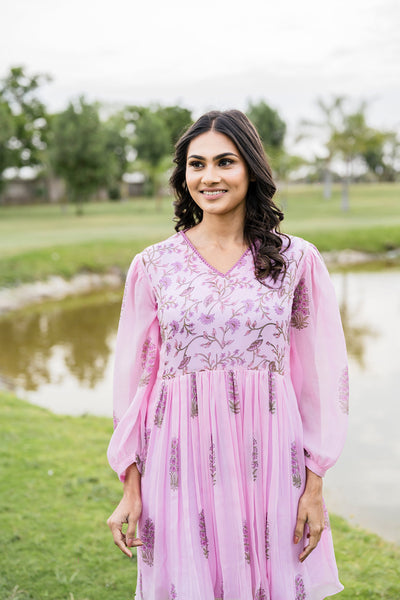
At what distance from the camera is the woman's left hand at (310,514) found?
184 centimetres

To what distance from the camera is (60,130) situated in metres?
32.4

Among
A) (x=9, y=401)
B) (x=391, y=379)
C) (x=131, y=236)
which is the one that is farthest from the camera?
(x=131, y=236)

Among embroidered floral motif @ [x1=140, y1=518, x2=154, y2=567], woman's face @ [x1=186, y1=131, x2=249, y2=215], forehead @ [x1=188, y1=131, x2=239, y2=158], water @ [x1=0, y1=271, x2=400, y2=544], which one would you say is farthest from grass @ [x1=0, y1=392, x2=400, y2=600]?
forehead @ [x1=188, y1=131, x2=239, y2=158]

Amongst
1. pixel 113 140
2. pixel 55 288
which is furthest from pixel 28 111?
pixel 55 288

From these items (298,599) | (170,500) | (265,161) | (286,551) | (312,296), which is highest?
(265,161)

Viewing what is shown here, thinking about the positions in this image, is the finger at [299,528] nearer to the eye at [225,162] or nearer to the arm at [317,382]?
the arm at [317,382]

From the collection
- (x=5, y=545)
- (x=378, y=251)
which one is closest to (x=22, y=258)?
(x=378, y=251)

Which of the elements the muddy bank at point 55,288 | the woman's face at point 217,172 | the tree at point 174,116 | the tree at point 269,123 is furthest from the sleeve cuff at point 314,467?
the tree at point 174,116

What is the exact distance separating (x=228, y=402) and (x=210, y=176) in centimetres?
66

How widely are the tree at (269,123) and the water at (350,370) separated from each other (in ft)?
99.5

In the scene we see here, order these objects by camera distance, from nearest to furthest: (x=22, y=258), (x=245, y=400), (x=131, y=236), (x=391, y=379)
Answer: (x=245, y=400), (x=391, y=379), (x=22, y=258), (x=131, y=236)

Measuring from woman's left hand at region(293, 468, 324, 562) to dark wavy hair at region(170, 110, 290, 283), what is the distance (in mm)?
615

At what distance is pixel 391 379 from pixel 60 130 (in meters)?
27.6

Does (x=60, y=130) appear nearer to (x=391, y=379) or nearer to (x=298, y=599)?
(x=391, y=379)
